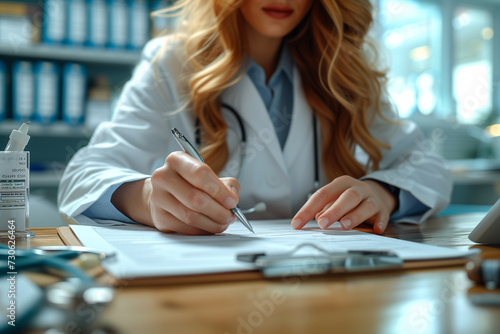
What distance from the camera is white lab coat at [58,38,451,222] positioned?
0.95 m

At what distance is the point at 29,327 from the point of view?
0.28 metres

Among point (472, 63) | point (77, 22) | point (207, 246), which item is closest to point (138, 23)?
point (77, 22)

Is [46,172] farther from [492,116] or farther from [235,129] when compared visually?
[492,116]

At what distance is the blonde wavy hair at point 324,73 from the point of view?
104cm

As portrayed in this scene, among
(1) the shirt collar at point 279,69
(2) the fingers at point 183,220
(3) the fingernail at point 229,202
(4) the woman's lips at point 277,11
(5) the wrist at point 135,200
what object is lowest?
(5) the wrist at point 135,200

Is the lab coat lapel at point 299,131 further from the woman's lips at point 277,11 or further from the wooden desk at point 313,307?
the wooden desk at point 313,307

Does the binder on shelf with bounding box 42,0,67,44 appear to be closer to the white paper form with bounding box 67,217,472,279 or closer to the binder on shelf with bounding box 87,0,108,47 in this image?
the binder on shelf with bounding box 87,0,108,47

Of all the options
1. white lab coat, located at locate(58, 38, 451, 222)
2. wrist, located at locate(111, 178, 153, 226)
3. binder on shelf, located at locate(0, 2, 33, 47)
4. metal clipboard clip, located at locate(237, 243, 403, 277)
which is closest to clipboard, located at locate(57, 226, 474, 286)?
metal clipboard clip, located at locate(237, 243, 403, 277)

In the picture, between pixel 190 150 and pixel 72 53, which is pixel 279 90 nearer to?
pixel 190 150

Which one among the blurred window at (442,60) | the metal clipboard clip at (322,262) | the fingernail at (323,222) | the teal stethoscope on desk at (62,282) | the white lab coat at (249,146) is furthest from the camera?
the blurred window at (442,60)

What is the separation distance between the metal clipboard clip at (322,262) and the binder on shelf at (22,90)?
1.66 metres

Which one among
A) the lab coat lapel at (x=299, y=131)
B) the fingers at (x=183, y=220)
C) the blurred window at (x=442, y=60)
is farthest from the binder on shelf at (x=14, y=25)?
the blurred window at (x=442, y=60)

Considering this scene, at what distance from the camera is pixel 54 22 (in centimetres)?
187

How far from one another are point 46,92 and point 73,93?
100 mm
